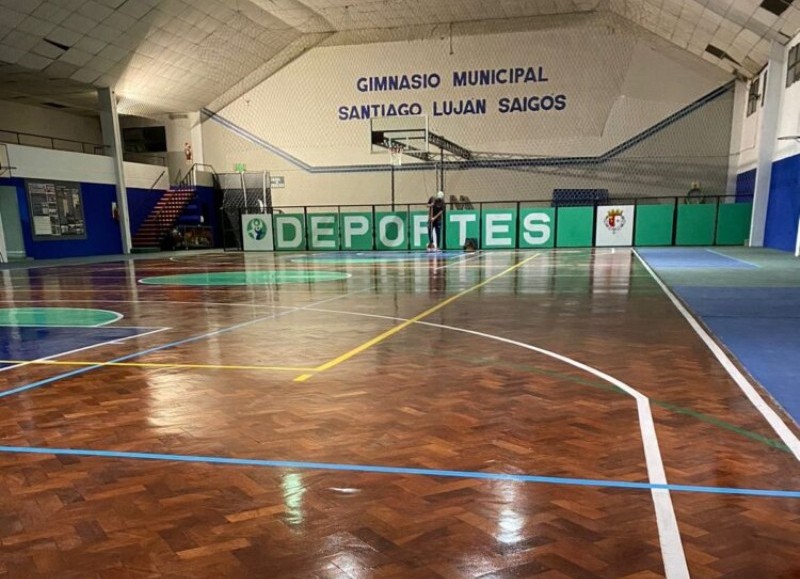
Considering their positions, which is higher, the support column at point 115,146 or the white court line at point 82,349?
the support column at point 115,146

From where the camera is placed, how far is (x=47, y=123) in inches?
1050

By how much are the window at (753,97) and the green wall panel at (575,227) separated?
7.16 meters

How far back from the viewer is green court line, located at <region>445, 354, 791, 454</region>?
3477 millimetres

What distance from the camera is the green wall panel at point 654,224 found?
2188 centimetres

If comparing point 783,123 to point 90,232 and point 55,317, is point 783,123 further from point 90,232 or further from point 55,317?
point 90,232

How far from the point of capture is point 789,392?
432 cm

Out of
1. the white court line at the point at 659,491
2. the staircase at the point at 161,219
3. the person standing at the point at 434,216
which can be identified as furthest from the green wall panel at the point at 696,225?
the staircase at the point at 161,219

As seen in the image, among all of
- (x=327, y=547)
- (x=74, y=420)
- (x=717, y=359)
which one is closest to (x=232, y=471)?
(x=327, y=547)

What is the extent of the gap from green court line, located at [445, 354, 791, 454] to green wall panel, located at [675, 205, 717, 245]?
19.3m

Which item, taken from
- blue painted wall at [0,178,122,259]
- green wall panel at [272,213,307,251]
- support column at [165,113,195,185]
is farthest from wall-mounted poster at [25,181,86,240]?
green wall panel at [272,213,307,251]

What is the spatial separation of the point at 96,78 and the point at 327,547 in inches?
985

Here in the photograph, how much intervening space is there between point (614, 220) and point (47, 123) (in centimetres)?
2637

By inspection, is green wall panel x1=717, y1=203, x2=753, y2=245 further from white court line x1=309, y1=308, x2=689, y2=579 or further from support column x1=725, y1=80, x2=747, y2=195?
white court line x1=309, y1=308, x2=689, y2=579

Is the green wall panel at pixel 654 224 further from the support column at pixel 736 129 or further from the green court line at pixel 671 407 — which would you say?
the green court line at pixel 671 407
